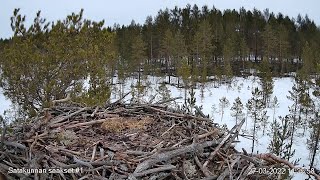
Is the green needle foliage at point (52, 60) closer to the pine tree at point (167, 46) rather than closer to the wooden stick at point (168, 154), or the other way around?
the wooden stick at point (168, 154)

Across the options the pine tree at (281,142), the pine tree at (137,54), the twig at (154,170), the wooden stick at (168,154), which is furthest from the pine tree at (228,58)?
the twig at (154,170)

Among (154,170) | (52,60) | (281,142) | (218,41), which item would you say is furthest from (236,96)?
(154,170)

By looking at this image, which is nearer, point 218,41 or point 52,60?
point 52,60

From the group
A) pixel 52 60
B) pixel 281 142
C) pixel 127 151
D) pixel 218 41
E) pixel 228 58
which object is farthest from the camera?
pixel 218 41

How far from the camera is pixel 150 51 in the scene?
5803 centimetres

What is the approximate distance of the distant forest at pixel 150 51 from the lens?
28.9 feet

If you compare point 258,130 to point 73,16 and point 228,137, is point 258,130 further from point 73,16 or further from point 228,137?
point 228,137

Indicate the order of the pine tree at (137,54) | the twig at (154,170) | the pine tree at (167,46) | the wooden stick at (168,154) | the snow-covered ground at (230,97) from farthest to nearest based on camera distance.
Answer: the pine tree at (167,46) < the pine tree at (137,54) < the snow-covered ground at (230,97) < the wooden stick at (168,154) < the twig at (154,170)

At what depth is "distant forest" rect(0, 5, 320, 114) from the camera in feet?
28.9

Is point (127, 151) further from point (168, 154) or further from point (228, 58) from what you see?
point (228, 58)

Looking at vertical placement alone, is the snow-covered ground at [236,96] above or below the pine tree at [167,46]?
below

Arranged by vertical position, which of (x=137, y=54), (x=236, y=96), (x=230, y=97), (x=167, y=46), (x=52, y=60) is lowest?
(x=230, y=97)

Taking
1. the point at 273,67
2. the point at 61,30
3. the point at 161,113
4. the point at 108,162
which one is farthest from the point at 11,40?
the point at 273,67

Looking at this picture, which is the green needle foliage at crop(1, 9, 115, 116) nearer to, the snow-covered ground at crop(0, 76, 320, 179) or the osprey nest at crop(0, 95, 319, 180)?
the osprey nest at crop(0, 95, 319, 180)
